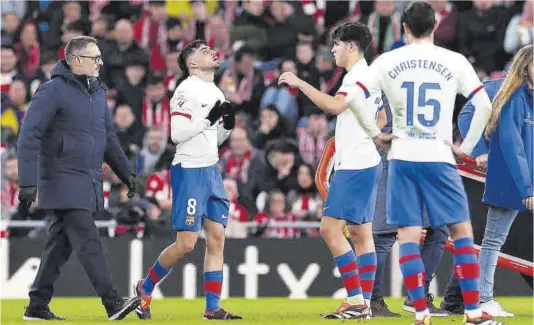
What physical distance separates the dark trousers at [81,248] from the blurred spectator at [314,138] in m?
7.18

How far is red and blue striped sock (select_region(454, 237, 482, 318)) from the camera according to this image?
918cm

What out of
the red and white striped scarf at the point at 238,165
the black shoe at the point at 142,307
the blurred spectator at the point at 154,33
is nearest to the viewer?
the black shoe at the point at 142,307

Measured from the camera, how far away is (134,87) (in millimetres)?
18953

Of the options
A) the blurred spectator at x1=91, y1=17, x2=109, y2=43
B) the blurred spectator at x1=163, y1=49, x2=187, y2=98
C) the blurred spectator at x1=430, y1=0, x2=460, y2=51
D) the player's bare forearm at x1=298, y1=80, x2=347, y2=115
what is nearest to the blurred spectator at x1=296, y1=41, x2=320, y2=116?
the blurred spectator at x1=163, y1=49, x2=187, y2=98

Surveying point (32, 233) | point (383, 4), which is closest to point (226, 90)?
point (383, 4)

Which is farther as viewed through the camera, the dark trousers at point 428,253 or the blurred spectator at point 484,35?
the blurred spectator at point 484,35

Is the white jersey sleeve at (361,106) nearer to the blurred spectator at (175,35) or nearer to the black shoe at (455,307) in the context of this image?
the black shoe at (455,307)

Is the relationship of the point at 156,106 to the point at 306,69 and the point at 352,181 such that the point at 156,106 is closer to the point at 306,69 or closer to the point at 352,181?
the point at 306,69

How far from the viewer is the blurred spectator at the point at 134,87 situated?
18.8m

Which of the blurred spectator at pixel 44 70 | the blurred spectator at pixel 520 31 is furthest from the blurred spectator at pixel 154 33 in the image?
the blurred spectator at pixel 520 31

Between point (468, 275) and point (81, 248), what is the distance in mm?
3146

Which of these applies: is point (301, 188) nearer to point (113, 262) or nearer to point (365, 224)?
point (113, 262)

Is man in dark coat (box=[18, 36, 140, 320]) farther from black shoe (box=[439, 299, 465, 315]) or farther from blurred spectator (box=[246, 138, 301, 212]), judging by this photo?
blurred spectator (box=[246, 138, 301, 212])

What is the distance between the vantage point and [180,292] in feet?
51.3
